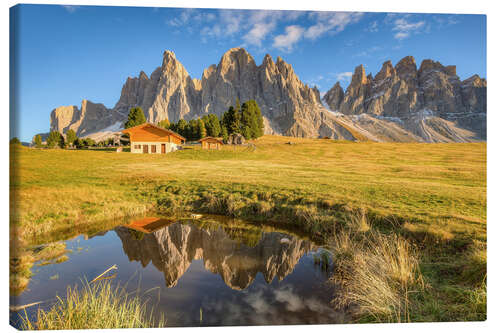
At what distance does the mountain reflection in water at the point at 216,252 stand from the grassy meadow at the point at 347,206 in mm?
1171

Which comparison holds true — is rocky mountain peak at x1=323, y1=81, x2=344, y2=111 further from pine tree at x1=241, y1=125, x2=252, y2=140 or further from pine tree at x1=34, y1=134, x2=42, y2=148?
pine tree at x1=34, y1=134, x2=42, y2=148

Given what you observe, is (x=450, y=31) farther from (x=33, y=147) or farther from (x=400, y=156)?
(x=400, y=156)

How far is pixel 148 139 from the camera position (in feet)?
60.5

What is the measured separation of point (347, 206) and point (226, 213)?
4.28m

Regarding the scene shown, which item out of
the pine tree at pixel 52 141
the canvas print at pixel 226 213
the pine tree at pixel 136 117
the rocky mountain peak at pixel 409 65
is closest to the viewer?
the canvas print at pixel 226 213

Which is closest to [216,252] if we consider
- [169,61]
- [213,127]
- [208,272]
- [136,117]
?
[208,272]

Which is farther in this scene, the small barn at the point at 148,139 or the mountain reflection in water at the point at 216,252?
the small barn at the point at 148,139

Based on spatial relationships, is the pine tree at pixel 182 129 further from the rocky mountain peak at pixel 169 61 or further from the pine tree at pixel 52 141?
the pine tree at pixel 52 141

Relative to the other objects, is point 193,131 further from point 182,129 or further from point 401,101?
point 401,101

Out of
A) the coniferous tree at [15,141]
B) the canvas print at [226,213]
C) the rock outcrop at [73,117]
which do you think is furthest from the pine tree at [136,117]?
the coniferous tree at [15,141]

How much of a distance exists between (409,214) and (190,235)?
6.25 metres

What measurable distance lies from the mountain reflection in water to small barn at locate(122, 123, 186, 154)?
12709mm

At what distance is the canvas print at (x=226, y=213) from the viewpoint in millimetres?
3633
